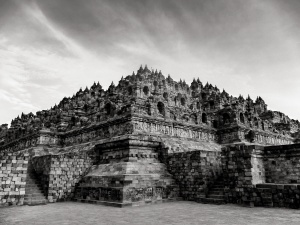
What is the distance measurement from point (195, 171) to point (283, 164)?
4.82 meters

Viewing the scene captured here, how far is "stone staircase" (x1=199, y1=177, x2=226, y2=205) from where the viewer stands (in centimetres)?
1298

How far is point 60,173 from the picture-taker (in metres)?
15.9

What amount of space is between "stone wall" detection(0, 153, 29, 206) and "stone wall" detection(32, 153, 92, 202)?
1727mm

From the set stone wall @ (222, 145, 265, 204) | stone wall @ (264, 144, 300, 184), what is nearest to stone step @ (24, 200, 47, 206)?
stone wall @ (222, 145, 265, 204)

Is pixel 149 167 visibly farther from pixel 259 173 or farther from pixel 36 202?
pixel 36 202

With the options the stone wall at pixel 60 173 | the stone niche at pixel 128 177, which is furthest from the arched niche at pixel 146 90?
the stone wall at pixel 60 173

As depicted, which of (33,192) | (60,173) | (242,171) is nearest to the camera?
(242,171)

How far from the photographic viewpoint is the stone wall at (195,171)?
47.2ft

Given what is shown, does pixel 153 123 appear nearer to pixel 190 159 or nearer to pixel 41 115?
pixel 190 159

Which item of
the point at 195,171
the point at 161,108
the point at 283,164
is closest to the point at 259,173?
the point at 283,164

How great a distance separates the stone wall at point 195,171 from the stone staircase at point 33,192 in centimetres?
815

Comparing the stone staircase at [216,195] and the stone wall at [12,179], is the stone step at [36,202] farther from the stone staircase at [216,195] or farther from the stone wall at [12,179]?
the stone staircase at [216,195]

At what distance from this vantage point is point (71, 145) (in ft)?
88.1

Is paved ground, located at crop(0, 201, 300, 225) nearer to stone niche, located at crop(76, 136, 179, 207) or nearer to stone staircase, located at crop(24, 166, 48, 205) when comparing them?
stone niche, located at crop(76, 136, 179, 207)
